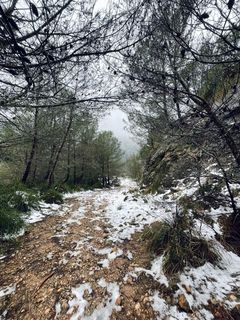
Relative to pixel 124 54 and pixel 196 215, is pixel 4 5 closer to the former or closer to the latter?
pixel 124 54

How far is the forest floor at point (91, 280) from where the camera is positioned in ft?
7.32

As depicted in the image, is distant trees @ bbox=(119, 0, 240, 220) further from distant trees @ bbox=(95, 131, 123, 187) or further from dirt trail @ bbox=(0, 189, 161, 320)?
distant trees @ bbox=(95, 131, 123, 187)

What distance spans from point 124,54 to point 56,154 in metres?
10.5

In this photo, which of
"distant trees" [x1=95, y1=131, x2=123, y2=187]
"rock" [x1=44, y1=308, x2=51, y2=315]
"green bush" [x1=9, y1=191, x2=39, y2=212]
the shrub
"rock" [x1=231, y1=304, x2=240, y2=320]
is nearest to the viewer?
"rock" [x1=231, y1=304, x2=240, y2=320]

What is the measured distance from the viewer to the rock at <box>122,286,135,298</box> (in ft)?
8.02

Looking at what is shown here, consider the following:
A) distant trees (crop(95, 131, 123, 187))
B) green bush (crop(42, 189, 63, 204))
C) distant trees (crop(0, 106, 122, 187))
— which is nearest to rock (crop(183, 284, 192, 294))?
green bush (crop(42, 189, 63, 204))

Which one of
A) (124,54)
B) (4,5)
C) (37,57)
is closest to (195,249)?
(124,54)

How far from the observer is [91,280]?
8.87 feet

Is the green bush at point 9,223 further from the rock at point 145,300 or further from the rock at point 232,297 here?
the rock at point 232,297

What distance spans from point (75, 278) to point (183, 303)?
1384mm

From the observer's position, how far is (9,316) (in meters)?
2.20

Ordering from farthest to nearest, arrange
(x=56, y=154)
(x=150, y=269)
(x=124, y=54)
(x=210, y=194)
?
(x=56, y=154)
(x=210, y=194)
(x=150, y=269)
(x=124, y=54)

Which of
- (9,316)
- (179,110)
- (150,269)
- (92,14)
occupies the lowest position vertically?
(9,316)

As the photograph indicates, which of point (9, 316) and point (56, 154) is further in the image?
point (56, 154)
